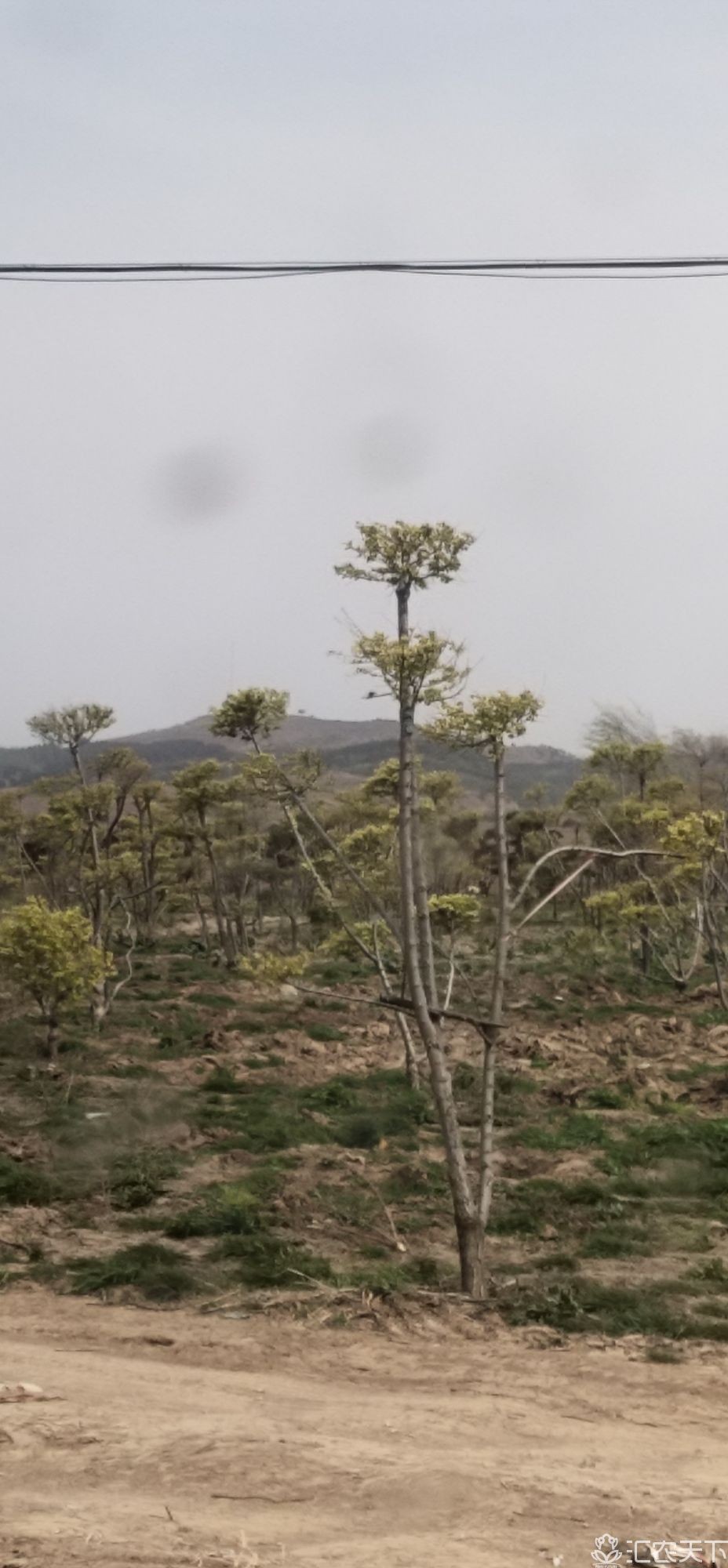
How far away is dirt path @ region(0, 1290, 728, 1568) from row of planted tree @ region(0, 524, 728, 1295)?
158 cm

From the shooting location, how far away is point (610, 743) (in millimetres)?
27828

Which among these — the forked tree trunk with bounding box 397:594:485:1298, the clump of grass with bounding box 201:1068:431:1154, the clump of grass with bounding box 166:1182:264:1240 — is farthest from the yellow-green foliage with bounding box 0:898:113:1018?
the forked tree trunk with bounding box 397:594:485:1298

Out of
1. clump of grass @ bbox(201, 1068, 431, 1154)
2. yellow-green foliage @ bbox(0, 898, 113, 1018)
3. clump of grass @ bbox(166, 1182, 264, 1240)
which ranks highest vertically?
yellow-green foliage @ bbox(0, 898, 113, 1018)

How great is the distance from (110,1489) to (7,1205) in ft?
21.1

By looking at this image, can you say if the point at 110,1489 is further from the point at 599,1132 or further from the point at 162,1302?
the point at 599,1132

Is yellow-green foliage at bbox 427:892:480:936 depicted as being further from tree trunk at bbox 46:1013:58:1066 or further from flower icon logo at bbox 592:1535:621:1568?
flower icon logo at bbox 592:1535:621:1568

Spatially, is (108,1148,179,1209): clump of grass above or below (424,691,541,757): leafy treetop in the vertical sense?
below

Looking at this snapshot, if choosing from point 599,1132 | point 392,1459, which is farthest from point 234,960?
point 392,1459

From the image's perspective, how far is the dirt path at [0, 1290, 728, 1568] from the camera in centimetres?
430

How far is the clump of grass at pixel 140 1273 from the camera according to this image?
8.37 meters

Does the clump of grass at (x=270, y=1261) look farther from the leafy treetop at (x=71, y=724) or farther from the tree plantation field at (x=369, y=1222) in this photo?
the leafy treetop at (x=71, y=724)

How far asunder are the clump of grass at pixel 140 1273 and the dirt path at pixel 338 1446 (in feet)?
Answer: 1.72

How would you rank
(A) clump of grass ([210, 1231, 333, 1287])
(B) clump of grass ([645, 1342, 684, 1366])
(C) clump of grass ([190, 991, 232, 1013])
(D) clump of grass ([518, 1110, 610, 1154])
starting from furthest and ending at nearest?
(C) clump of grass ([190, 991, 232, 1013])
(D) clump of grass ([518, 1110, 610, 1154])
(A) clump of grass ([210, 1231, 333, 1287])
(B) clump of grass ([645, 1342, 684, 1366])

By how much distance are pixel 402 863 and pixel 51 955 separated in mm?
9742
